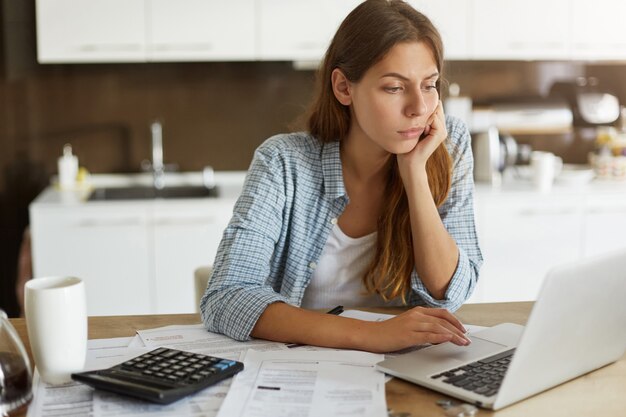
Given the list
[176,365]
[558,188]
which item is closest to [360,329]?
[176,365]

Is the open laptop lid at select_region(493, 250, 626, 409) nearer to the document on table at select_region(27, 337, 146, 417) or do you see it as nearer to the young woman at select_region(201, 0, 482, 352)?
the young woman at select_region(201, 0, 482, 352)

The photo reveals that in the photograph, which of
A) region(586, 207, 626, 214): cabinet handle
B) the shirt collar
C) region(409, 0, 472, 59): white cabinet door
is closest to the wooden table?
the shirt collar

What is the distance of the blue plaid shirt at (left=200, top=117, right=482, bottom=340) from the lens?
1600 millimetres

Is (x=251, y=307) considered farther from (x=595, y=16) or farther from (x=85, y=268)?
(x=595, y=16)

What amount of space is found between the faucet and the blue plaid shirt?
1.98m

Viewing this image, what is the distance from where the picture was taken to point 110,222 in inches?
128

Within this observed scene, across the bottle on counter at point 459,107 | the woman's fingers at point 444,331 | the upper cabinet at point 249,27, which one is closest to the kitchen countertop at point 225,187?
the bottle on counter at point 459,107

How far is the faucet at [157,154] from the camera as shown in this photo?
3.71m

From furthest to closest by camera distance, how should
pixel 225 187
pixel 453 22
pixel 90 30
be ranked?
pixel 225 187, pixel 453 22, pixel 90 30

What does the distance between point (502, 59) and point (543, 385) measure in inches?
116

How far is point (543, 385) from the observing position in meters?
1.11

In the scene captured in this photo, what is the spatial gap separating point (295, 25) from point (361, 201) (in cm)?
181

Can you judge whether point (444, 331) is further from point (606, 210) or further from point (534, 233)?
point (606, 210)

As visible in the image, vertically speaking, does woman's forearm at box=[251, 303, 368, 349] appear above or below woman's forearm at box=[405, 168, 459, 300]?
below
